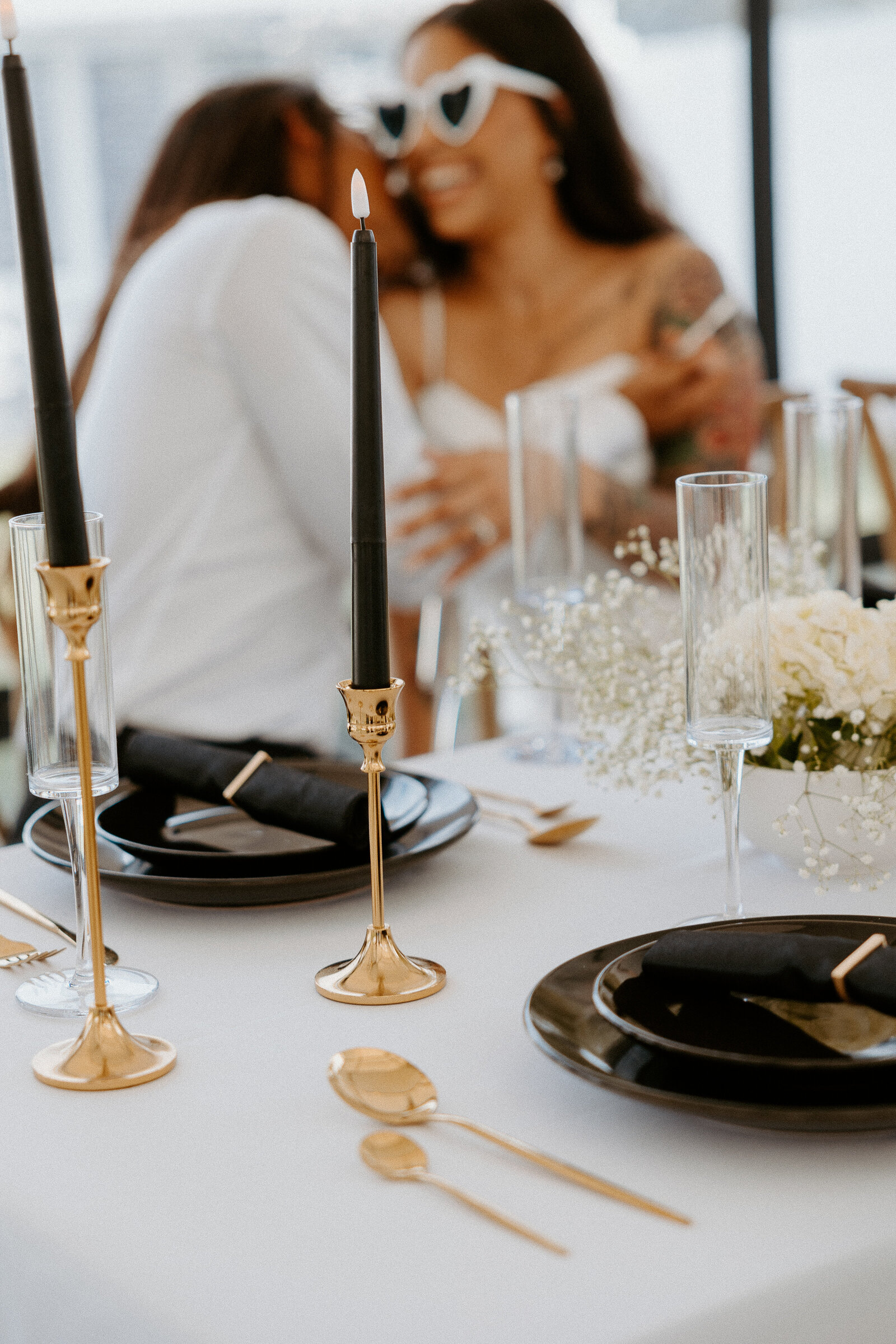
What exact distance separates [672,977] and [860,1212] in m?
0.15

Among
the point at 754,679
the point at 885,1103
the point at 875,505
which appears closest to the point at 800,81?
the point at 875,505

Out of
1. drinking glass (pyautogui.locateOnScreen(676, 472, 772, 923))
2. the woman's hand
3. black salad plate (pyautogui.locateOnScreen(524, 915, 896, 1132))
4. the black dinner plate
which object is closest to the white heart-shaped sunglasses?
the woman's hand

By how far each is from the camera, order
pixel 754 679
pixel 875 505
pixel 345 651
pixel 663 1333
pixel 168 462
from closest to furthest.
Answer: pixel 663 1333 < pixel 754 679 < pixel 168 462 < pixel 345 651 < pixel 875 505

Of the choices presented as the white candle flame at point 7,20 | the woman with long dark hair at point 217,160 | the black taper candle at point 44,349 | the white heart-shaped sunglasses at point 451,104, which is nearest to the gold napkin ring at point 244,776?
the black taper candle at point 44,349

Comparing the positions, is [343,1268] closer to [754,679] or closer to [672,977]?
[672,977]

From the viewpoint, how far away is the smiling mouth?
2654 millimetres

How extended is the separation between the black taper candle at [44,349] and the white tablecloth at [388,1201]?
0.82 feet

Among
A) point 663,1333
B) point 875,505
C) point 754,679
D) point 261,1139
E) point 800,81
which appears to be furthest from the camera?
point 875,505

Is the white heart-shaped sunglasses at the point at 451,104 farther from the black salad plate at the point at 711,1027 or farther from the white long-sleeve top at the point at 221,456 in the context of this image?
the black salad plate at the point at 711,1027

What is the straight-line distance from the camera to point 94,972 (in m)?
0.68

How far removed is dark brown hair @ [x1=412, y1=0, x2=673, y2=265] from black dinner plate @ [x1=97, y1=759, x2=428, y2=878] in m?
1.81

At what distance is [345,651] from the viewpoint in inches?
82.0

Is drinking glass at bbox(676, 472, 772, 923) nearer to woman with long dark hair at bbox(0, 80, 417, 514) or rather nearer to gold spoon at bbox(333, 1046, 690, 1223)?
gold spoon at bbox(333, 1046, 690, 1223)

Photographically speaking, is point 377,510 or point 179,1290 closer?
point 179,1290
